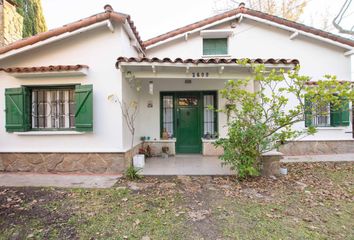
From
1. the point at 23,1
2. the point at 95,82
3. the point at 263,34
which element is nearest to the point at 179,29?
the point at 263,34

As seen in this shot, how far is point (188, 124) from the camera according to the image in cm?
933

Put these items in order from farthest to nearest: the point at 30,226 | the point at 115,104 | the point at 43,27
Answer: the point at 43,27
the point at 115,104
the point at 30,226

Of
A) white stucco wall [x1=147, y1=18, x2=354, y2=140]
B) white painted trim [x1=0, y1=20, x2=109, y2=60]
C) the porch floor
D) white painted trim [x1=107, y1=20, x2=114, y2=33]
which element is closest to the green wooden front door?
the porch floor

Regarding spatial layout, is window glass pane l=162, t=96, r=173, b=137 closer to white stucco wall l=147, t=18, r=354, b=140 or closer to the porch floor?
the porch floor

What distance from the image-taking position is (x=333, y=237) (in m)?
3.06

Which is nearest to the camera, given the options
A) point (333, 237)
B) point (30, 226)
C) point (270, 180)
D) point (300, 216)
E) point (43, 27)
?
point (333, 237)

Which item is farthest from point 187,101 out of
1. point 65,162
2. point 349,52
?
point 349,52

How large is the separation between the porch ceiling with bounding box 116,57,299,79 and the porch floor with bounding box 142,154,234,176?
9.67ft

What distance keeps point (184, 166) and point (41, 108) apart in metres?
5.02

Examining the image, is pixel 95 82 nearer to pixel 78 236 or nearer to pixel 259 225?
pixel 78 236

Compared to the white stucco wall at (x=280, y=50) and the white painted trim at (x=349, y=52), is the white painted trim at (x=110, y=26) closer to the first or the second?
the white stucco wall at (x=280, y=50)

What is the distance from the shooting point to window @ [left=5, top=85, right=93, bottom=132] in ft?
20.7

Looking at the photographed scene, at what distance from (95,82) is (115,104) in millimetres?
919

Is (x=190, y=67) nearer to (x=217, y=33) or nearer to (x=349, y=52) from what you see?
(x=217, y=33)
